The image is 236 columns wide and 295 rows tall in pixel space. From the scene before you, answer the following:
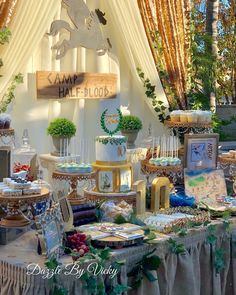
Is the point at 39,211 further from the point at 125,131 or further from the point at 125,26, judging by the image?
the point at 125,26

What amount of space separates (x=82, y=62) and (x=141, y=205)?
87.6 inches

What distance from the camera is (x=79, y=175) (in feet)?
9.05

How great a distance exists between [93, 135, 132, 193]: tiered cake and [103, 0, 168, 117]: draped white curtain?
234cm

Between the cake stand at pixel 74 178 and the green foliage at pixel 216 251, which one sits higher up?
the cake stand at pixel 74 178

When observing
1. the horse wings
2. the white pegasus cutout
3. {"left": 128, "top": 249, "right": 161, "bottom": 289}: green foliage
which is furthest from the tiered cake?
the horse wings

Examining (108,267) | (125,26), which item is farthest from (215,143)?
(125,26)

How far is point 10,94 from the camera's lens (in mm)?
4008

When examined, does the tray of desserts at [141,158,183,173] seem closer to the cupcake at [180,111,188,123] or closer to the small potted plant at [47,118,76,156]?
the cupcake at [180,111,188,123]

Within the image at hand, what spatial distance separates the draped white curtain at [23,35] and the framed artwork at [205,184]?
67.5 inches

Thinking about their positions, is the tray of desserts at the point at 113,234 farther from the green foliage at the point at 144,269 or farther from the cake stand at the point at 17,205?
the cake stand at the point at 17,205

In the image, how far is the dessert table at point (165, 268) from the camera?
1862 millimetres

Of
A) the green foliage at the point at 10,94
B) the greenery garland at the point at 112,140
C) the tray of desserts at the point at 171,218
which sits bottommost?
the tray of desserts at the point at 171,218

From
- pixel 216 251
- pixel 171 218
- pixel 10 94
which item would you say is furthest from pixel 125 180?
pixel 10 94

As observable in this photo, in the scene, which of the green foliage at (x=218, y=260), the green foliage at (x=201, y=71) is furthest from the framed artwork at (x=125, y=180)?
the green foliage at (x=201, y=71)
